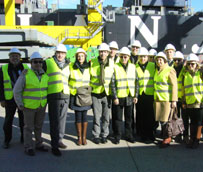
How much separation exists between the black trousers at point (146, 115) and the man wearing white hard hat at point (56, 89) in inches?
64.6

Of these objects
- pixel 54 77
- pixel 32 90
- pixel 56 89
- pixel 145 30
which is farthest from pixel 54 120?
pixel 145 30

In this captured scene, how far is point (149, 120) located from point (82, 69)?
186 centimetres

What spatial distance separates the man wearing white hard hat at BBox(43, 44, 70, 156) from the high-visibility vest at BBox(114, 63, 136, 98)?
1053 mm

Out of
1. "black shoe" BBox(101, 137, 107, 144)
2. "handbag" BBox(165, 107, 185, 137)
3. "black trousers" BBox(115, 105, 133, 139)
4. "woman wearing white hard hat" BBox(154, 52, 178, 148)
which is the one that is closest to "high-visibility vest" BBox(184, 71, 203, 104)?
"woman wearing white hard hat" BBox(154, 52, 178, 148)

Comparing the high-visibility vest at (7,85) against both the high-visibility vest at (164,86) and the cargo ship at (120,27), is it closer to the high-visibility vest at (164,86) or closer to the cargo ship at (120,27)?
the high-visibility vest at (164,86)

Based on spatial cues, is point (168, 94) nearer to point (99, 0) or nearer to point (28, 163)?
point (28, 163)

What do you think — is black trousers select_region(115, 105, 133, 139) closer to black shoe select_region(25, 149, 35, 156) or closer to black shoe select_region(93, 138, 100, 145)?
black shoe select_region(93, 138, 100, 145)

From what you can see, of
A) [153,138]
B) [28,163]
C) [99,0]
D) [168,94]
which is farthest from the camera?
[99,0]

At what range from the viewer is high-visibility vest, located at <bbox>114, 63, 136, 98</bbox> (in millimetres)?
4578

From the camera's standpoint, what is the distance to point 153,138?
4.77 meters

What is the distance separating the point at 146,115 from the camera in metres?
4.79

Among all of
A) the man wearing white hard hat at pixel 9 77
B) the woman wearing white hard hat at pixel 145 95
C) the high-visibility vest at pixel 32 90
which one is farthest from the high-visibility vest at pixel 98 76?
the man wearing white hard hat at pixel 9 77

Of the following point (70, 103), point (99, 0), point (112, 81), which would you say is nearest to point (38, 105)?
point (70, 103)

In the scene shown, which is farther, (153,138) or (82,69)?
(153,138)
